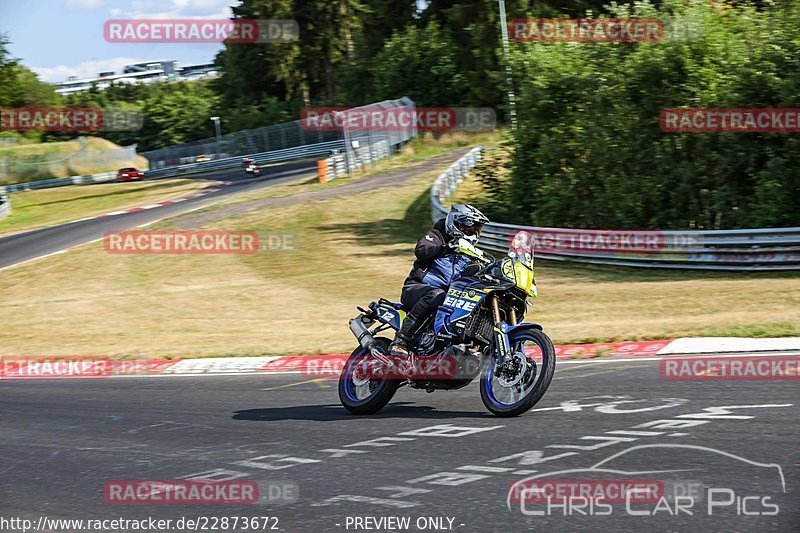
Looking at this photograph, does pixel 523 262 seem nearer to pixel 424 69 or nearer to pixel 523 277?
pixel 523 277

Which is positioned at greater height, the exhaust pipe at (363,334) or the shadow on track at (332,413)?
the exhaust pipe at (363,334)

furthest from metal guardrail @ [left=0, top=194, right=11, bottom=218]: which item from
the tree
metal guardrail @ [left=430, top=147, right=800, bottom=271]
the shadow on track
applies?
the shadow on track

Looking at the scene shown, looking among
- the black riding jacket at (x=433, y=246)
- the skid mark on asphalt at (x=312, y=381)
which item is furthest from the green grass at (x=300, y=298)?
the black riding jacket at (x=433, y=246)

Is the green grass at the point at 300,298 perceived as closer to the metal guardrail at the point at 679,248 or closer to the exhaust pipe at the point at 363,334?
the metal guardrail at the point at 679,248

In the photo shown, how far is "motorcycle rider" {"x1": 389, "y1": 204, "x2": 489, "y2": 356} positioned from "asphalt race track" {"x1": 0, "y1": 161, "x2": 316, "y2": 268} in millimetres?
26052

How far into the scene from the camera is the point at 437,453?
286 inches

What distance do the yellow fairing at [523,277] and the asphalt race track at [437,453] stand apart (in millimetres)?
1112

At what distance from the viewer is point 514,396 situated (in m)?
8.28

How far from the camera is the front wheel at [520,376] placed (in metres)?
7.93

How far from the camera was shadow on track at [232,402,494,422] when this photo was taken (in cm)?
884

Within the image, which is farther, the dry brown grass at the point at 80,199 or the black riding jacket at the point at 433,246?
the dry brown grass at the point at 80,199

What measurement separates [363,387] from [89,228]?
3211 cm

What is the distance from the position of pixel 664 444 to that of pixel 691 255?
47.9 ft

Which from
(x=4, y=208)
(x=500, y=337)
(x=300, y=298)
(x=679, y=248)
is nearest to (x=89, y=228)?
(x=4, y=208)
